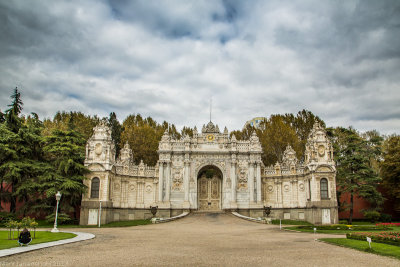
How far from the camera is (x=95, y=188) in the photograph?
3825 centimetres

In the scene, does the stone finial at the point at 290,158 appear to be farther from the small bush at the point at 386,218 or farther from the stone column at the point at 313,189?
the small bush at the point at 386,218

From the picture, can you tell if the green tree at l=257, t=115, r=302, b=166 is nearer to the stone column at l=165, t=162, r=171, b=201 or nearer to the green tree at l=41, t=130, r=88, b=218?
the stone column at l=165, t=162, r=171, b=201

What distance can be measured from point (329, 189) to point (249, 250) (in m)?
26.1

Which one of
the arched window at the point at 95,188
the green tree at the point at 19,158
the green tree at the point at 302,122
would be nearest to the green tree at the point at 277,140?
the green tree at the point at 302,122

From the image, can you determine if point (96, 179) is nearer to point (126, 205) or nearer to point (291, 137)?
point (126, 205)

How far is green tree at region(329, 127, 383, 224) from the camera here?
3878 centimetres

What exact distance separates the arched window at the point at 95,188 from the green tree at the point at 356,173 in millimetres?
29303

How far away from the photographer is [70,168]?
36.8m

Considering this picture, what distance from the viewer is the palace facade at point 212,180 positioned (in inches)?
1682

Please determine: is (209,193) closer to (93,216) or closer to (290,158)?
(290,158)

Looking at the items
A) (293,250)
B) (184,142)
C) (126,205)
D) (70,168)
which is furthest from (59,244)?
(184,142)

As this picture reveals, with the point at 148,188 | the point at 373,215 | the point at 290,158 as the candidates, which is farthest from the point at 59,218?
the point at 373,215

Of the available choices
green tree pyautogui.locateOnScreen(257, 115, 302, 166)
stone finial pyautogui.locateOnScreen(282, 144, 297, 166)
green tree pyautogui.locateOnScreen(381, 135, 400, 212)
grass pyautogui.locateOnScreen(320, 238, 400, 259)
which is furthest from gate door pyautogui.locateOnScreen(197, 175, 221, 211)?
grass pyautogui.locateOnScreen(320, 238, 400, 259)

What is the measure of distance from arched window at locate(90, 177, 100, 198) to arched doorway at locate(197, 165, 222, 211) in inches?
609
